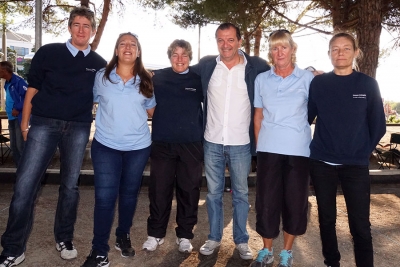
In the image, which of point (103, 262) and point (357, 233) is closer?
point (357, 233)

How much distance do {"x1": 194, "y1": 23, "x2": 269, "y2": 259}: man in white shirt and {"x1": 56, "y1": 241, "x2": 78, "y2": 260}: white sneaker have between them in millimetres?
1081

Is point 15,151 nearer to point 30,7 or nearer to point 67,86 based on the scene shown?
point 67,86

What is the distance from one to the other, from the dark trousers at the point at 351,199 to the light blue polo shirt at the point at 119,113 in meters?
1.39

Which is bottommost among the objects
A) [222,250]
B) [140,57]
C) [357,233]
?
[222,250]

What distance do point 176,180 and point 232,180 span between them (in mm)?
514

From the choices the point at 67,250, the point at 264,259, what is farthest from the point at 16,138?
the point at 264,259

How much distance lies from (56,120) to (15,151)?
3.90 meters

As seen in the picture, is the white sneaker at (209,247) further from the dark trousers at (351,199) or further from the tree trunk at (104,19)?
the tree trunk at (104,19)

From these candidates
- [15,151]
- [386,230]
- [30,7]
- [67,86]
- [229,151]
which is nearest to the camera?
[67,86]

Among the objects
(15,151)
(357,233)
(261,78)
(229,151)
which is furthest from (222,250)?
(15,151)

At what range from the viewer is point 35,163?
127 inches

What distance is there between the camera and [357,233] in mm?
3045

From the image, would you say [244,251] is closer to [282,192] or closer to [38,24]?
[282,192]

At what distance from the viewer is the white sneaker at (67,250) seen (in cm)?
351
